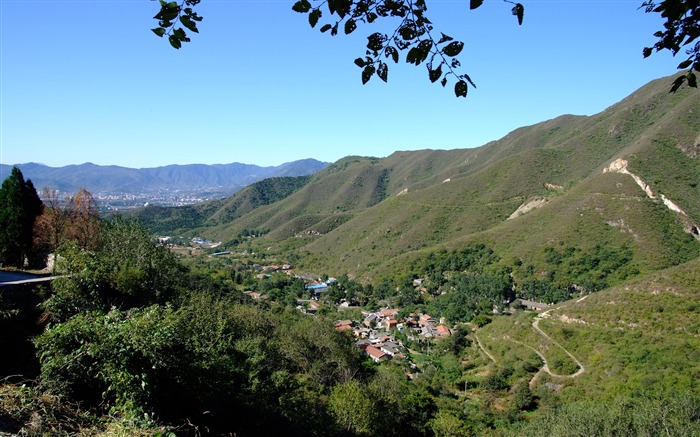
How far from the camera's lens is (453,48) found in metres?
2.44

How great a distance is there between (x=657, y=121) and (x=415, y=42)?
78672mm

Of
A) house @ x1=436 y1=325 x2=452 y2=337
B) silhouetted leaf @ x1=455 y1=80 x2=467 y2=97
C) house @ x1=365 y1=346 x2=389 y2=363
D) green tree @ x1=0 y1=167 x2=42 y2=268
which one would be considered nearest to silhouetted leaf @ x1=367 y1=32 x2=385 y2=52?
silhouetted leaf @ x1=455 y1=80 x2=467 y2=97

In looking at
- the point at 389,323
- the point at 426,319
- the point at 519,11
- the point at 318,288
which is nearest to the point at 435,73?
the point at 519,11

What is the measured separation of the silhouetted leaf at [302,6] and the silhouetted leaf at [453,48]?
921 millimetres

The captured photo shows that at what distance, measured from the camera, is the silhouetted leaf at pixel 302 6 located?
95.8 inches

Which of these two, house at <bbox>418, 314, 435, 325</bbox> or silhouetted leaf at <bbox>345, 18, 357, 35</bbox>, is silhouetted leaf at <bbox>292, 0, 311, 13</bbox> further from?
house at <bbox>418, 314, 435, 325</bbox>

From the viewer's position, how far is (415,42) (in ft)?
8.41

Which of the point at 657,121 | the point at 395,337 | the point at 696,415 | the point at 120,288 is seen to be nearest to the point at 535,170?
the point at 657,121

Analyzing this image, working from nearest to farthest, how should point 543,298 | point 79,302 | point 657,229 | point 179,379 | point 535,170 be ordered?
point 179,379, point 79,302, point 657,229, point 543,298, point 535,170

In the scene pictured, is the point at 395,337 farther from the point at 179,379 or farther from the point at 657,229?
the point at 179,379

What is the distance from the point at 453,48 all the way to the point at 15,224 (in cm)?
2143

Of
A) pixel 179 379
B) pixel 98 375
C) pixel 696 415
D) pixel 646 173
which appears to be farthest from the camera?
pixel 646 173

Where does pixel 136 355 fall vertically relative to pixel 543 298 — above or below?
above

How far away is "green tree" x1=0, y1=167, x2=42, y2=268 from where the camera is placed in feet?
55.5
